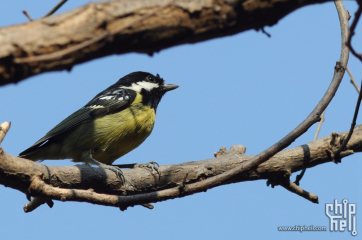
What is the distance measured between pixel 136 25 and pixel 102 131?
13.0ft

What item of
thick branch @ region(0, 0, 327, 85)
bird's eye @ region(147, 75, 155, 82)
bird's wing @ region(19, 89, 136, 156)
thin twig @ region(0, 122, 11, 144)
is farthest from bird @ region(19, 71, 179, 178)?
thick branch @ region(0, 0, 327, 85)

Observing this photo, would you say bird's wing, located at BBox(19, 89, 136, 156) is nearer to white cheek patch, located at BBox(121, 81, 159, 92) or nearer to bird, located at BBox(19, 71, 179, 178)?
bird, located at BBox(19, 71, 179, 178)

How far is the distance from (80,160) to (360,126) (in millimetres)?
3892

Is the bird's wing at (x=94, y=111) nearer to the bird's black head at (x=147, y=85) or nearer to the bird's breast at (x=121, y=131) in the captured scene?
the bird's breast at (x=121, y=131)

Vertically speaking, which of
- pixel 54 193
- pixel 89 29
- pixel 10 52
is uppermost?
pixel 89 29

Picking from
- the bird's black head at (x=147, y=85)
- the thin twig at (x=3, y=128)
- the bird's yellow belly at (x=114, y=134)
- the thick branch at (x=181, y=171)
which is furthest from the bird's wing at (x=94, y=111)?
the thin twig at (x=3, y=128)

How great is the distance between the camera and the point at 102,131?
562cm

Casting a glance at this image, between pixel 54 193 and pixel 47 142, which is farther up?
pixel 47 142

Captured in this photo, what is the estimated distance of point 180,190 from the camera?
117 inches

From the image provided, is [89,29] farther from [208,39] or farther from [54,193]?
[54,193]

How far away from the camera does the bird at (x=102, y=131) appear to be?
223 inches

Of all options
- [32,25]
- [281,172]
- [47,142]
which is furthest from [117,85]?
[32,25]

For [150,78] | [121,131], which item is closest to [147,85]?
[150,78]

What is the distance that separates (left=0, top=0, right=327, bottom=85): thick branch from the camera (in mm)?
1776
